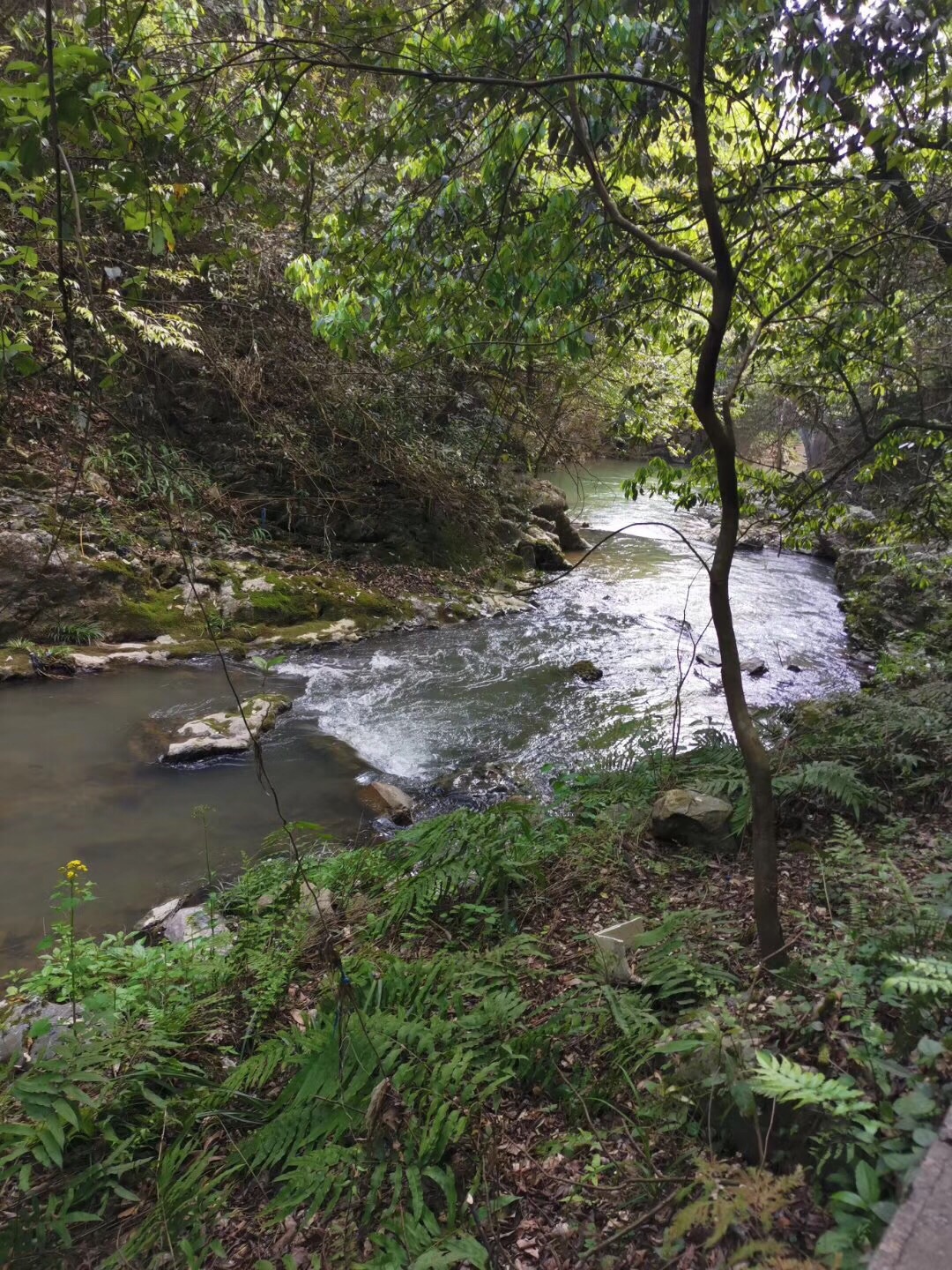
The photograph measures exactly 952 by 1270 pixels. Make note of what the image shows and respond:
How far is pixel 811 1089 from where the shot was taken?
1.71 meters

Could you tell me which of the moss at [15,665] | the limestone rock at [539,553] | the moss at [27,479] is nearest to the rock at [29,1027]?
the moss at [15,665]

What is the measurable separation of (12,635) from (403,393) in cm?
831

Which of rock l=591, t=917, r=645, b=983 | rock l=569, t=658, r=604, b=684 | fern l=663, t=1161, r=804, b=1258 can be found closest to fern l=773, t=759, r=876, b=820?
rock l=591, t=917, r=645, b=983

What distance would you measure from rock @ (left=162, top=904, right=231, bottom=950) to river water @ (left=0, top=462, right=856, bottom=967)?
49cm

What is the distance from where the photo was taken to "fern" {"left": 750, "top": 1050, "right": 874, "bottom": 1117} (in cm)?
166

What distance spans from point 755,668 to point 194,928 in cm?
846

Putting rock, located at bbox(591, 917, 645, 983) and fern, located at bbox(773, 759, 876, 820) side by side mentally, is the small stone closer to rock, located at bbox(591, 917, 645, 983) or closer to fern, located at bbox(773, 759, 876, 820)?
rock, located at bbox(591, 917, 645, 983)

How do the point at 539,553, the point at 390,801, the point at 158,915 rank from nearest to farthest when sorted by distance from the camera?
the point at 158,915
the point at 390,801
the point at 539,553

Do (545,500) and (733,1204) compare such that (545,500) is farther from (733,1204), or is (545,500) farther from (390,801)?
(733,1204)

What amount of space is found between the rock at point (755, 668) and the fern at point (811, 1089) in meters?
8.71

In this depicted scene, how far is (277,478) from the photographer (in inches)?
493

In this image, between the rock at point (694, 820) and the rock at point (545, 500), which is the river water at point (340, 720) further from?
the rock at point (545, 500)

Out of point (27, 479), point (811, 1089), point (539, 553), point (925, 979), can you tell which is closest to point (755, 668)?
point (539, 553)

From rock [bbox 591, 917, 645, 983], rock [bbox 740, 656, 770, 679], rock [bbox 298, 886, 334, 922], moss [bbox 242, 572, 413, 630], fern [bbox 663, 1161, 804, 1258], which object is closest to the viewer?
fern [bbox 663, 1161, 804, 1258]
